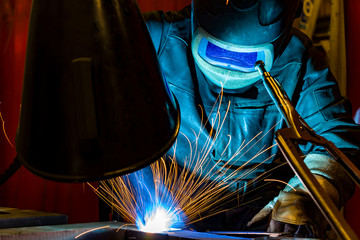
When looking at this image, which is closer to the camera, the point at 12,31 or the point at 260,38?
the point at 260,38

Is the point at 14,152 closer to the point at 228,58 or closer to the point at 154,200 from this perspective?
the point at 154,200

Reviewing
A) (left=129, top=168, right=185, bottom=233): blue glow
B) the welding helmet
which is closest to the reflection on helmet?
the welding helmet

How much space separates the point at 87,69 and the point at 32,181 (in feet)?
9.38

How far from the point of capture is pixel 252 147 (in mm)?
1770

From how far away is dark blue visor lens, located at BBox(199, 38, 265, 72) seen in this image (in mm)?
1450

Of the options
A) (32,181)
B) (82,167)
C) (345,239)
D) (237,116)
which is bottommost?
(32,181)

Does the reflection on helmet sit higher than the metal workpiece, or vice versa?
the reflection on helmet

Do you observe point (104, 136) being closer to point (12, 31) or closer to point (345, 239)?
point (345, 239)

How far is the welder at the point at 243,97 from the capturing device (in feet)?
4.34

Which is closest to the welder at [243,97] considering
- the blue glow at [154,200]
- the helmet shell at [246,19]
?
the helmet shell at [246,19]

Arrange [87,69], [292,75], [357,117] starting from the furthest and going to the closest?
[357,117]
[292,75]
[87,69]

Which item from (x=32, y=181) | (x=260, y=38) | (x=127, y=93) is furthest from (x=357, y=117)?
(x=32, y=181)

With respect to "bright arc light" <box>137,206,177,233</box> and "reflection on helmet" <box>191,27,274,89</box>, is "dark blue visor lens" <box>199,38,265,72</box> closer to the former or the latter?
"reflection on helmet" <box>191,27,274,89</box>

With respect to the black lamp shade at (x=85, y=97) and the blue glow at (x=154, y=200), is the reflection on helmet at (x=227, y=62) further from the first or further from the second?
the black lamp shade at (x=85, y=97)
